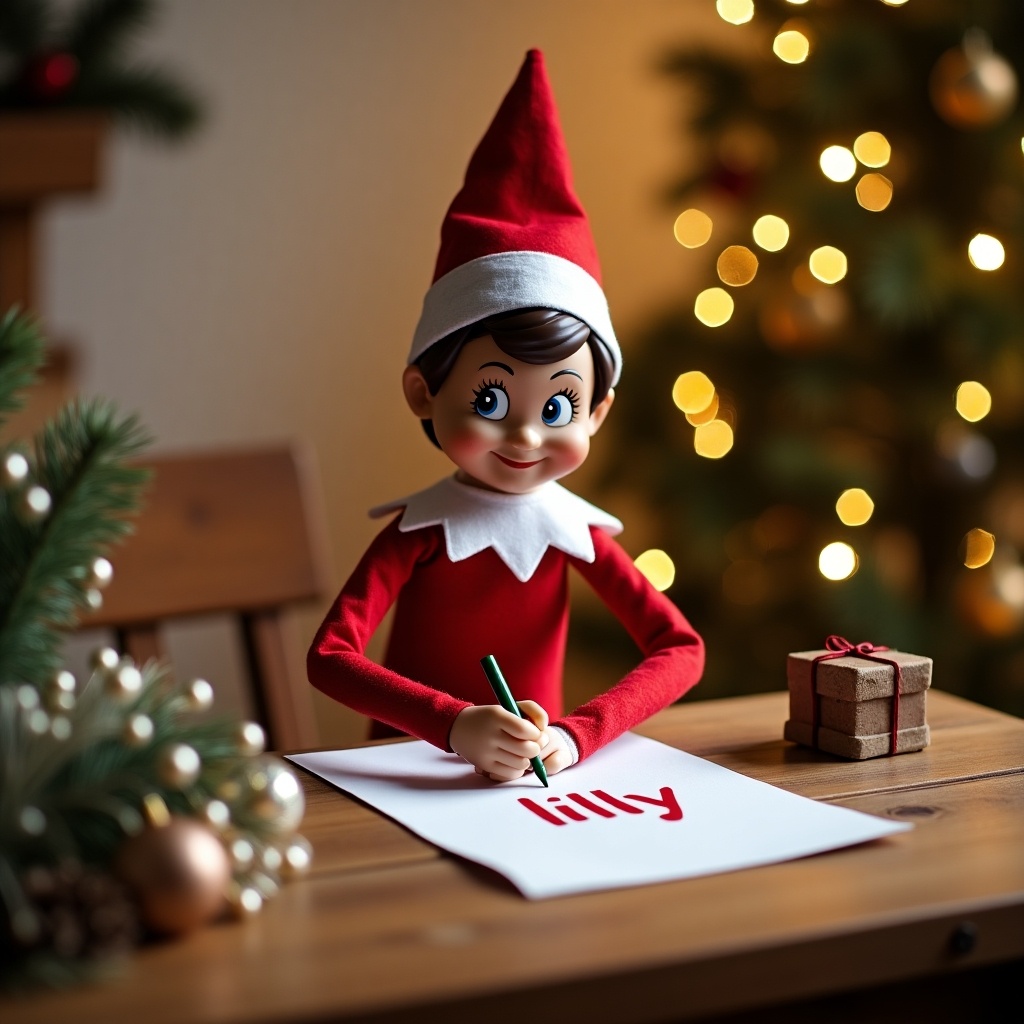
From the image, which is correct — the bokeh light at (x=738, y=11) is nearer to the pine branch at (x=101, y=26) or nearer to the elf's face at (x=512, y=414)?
the pine branch at (x=101, y=26)

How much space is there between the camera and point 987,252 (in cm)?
202

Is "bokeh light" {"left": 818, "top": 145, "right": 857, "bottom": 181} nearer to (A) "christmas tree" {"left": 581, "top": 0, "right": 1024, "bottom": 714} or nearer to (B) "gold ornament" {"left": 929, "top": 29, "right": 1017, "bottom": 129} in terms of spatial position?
(A) "christmas tree" {"left": 581, "top": 0, "right": 1024, "bottom": 714}

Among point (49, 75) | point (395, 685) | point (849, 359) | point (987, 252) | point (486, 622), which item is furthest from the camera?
point (849, 359)

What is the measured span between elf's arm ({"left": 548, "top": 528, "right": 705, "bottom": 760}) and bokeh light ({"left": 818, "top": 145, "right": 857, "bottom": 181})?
132 cm

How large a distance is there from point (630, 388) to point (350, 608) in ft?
4.60

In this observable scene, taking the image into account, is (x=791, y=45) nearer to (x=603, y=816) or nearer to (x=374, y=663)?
(x=374, y=663)

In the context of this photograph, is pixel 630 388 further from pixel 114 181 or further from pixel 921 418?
pixel 114 181

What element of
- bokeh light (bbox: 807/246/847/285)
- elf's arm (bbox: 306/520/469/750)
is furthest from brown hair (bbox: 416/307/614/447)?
bokeh light (bbox: 807/246/847/285)

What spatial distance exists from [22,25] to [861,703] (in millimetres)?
1416

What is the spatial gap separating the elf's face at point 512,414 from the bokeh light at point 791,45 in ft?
4.62

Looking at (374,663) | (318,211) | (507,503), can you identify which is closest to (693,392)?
(318,211)

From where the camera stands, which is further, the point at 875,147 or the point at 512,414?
the point at 875,147

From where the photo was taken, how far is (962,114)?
1916 millimetres

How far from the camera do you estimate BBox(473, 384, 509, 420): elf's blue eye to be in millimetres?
912
